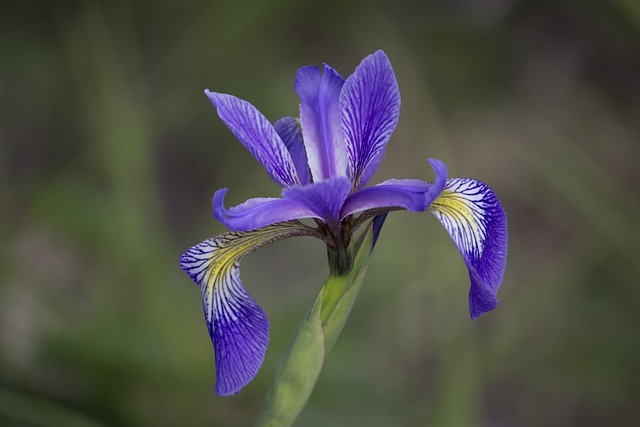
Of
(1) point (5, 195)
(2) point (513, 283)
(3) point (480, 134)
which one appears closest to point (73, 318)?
(1) point (5, 195)

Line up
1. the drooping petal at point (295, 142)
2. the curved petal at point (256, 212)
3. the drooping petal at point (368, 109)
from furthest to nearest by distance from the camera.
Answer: the drooping petal at point (295, 142) → the drooping petal at point (368, 109) → the curved petal at point (256, 212)

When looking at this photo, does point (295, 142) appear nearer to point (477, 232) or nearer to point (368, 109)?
point (368, 109)

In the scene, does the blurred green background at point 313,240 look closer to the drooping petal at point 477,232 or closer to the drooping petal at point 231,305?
the drooping petal at point 231,305

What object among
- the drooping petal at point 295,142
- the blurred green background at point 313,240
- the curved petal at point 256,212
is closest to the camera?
the curved petal at point 256,212

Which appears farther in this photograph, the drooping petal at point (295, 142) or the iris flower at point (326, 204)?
the drooping petal at point (295, 142)

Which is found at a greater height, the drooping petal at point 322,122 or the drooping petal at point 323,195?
the drooping petal at point 322,122

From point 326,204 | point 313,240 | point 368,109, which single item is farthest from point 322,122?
point 313,240

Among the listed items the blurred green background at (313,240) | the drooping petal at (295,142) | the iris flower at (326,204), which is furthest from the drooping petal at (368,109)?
the blurred green background at (313,240)
